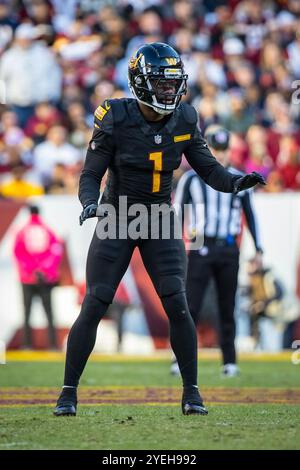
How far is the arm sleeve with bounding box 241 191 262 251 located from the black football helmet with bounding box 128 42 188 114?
3.46m

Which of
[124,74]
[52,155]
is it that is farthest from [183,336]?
[124,74]

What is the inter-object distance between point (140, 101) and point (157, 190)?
1.69 ft

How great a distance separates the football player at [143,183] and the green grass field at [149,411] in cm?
31

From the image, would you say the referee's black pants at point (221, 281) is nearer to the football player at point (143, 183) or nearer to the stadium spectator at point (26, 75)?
the football player at point (143, 183)

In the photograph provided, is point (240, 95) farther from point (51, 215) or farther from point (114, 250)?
point (114, 250)

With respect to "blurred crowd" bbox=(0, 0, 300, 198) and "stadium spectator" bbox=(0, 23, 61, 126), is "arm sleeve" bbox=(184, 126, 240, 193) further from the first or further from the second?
"stadium spectator" bbox=(0, 23, 61, 126)

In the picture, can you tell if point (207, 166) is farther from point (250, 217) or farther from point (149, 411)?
point (250, 217)

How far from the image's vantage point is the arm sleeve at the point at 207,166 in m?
6.05

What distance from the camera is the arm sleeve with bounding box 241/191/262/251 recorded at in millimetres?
9227

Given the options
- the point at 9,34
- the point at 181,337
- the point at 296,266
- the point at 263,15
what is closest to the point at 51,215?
the point at 296,266

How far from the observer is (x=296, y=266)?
480 inches

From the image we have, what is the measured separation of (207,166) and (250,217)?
3203 millimetres

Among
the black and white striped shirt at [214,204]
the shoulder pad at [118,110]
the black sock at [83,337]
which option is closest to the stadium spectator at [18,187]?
the black and white striped shirt at [214,204]

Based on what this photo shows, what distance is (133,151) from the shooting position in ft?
19.1
